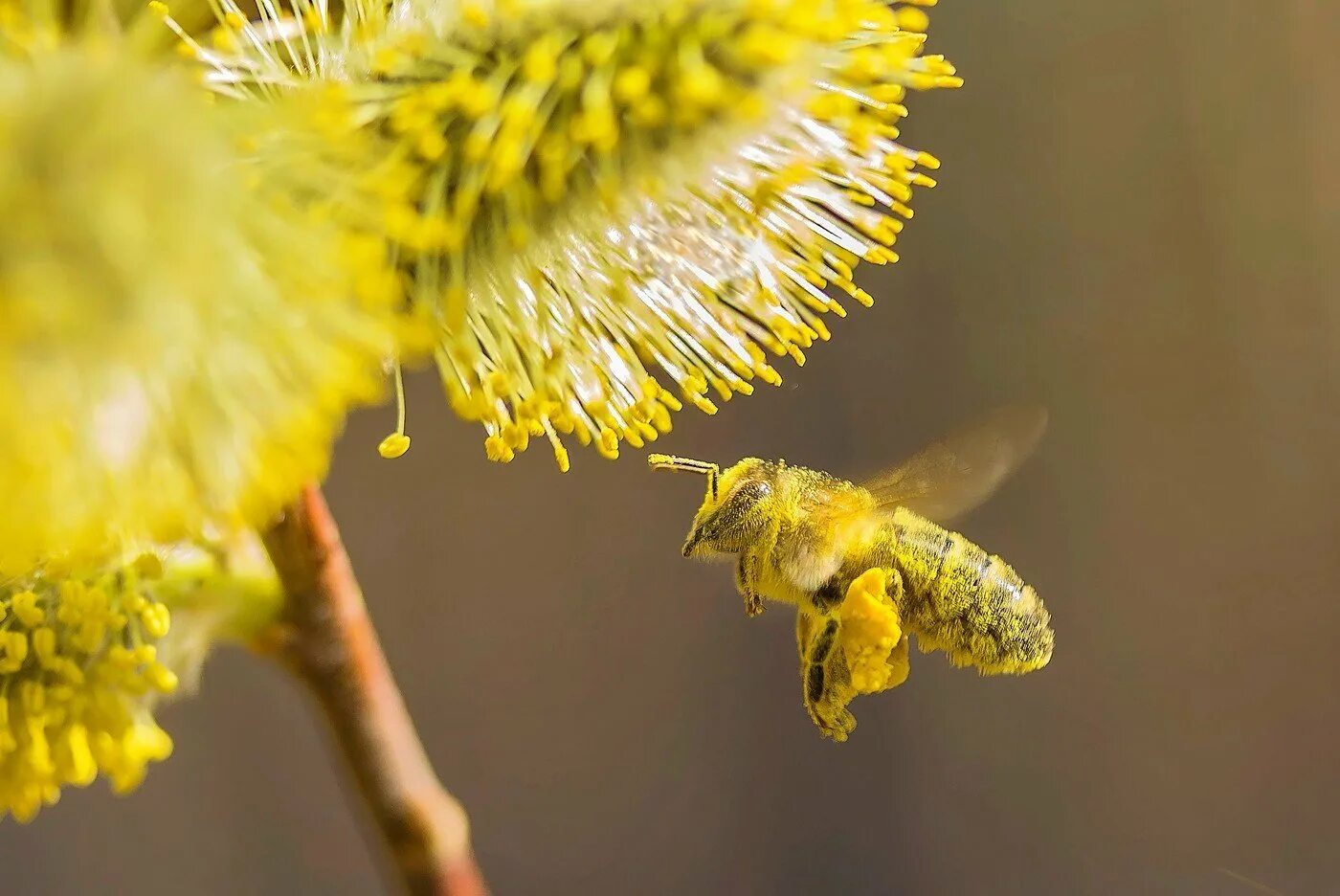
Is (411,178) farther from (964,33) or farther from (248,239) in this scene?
(964,33)

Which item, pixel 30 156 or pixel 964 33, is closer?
pixel 30 156

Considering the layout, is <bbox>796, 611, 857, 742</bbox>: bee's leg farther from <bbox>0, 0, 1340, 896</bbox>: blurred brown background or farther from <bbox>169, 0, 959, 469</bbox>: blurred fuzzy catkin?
<bbox>0, 0, 1340, 896</bbox>: blurred brown background

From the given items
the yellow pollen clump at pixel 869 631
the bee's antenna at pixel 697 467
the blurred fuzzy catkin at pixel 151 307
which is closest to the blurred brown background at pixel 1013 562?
the bee's antenna at pixel 697 467

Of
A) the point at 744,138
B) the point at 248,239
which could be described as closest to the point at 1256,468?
the point at 744,138

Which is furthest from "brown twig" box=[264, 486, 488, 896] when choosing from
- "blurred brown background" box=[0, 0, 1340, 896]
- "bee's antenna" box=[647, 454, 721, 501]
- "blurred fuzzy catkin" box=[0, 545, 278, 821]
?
"blurred brown background" box=[0, 0, 1340, 896]

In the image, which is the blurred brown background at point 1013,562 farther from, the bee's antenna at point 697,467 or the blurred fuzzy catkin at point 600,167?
the blurred fuzzy catkin at point 600,167
